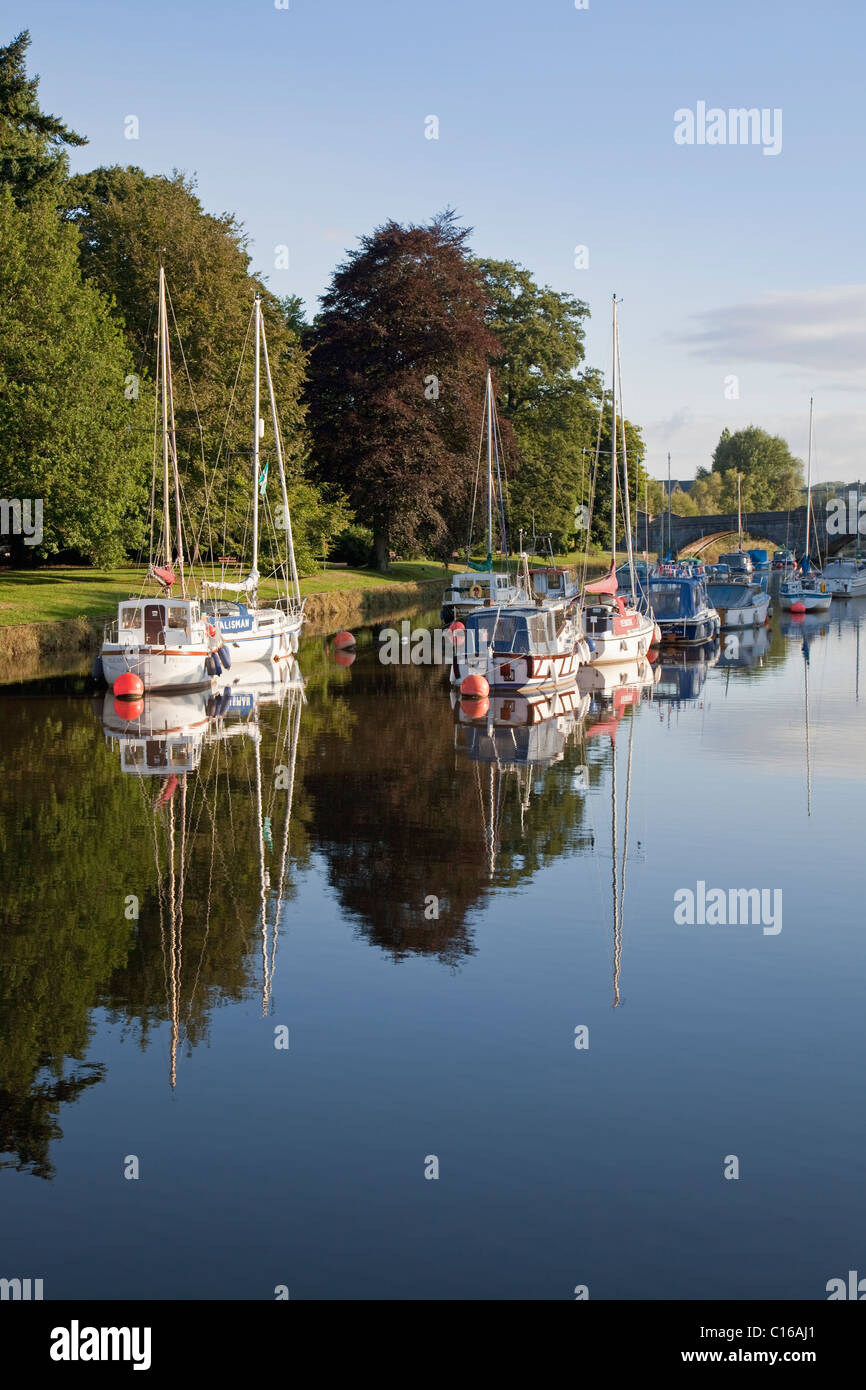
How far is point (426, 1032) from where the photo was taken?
13703 millimetres

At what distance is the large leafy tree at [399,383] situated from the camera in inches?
3226

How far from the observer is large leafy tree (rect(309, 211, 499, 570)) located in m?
81.9

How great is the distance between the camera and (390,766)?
1121 inches

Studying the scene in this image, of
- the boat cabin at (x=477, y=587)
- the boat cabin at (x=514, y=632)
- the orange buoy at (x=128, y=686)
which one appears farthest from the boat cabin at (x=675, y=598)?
the orange buoy at (x=128, y=686)

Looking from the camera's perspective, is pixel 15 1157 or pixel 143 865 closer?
pixel 15 1157

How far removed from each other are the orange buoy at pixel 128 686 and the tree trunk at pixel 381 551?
48.7 metres

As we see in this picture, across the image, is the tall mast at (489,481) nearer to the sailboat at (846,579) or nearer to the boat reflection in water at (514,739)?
the boat reflection in water at (514,739)

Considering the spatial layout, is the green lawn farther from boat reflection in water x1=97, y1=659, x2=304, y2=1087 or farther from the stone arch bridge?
the stone arch bridge

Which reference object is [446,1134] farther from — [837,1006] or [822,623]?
[822,623]

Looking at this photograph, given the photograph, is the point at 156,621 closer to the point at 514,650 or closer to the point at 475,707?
the point at 475,707

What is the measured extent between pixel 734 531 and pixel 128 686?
4379 inches

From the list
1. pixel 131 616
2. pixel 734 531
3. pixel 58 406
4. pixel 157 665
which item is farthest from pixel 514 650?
pixel 734 531
